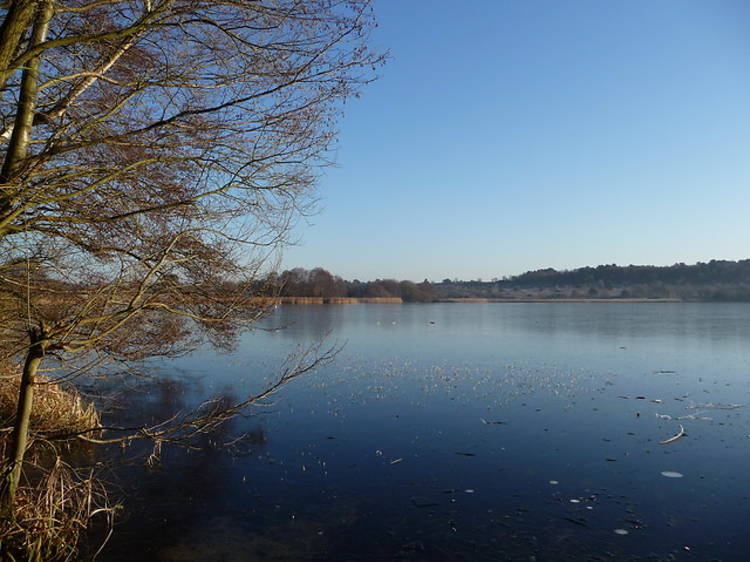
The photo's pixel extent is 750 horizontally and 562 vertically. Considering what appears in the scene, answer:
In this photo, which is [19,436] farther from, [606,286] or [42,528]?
[606,286]

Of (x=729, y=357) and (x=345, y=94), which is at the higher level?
(x=345, y=94)

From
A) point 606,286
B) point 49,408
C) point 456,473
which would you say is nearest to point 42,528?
point 49,408

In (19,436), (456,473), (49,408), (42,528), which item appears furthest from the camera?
(49,408)

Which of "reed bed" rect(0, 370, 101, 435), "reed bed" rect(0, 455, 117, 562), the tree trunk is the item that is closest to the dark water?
"reed bed" rect(0, 455, 117, 562)

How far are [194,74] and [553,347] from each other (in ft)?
65.2

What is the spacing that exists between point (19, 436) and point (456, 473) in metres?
5.48

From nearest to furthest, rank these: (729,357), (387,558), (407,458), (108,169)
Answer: (108,169)
(387,558)
(407,458)
(729,357)

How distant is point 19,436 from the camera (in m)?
4.91

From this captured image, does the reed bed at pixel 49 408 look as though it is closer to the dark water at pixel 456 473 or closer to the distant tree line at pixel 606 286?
the dark water at pixel 456 473

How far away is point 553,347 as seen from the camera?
22359 millimetres

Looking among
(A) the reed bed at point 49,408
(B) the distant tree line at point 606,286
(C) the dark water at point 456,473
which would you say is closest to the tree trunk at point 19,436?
(C) the dark water at point 456,473

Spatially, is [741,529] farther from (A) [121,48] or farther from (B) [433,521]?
(A) [121,48]

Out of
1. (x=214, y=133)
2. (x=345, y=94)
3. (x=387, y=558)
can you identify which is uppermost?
(x=345, y=94)

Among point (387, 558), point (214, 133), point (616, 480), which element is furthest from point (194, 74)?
point (616, 480)
